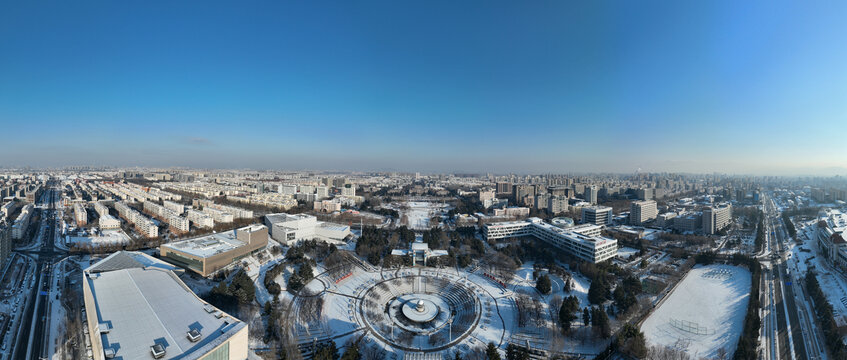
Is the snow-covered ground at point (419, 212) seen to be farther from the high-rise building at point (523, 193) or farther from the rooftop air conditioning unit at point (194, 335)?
the rooftop air conditioning unit at point (194, 335)

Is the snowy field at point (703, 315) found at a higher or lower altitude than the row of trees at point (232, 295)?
lower

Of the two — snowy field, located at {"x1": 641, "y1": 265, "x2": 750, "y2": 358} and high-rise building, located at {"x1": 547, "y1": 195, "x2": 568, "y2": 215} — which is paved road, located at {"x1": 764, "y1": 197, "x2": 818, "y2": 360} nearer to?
snowy field, located at {"x1": 641, "y1": 265, "x2": 750, "y2": 358}

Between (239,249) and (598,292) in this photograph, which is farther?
(239,249)

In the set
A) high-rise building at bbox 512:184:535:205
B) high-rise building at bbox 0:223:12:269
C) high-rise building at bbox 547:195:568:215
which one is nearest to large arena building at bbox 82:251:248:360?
high-rise building at bbox 0:223:12:269

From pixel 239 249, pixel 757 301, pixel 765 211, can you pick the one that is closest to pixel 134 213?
pixel 239 249

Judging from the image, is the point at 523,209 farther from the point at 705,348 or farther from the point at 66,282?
the point at 66,282

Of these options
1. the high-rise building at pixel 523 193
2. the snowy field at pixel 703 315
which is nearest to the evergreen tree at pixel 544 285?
the snowy field at pixel 703 315

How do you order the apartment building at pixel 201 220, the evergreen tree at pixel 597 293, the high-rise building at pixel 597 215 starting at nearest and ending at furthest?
1. the evergreen tree at pixel 597 293
2. the apartment building at pixel 201 220
3. the high-rise building at pixel 597 215
